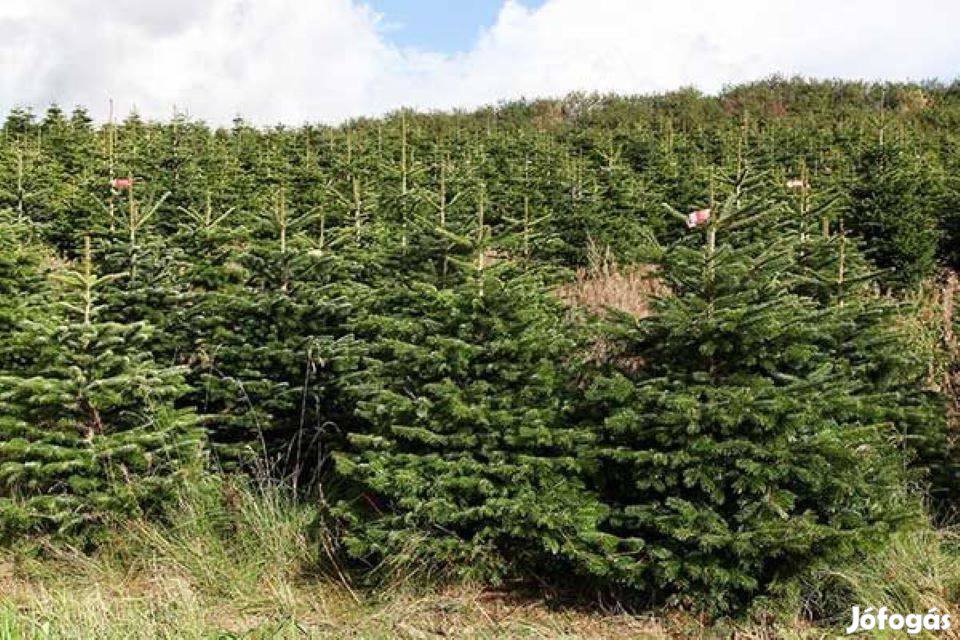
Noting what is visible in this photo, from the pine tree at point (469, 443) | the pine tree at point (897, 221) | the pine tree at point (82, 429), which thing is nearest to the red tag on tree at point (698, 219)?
the pine tree at point (469, 443)

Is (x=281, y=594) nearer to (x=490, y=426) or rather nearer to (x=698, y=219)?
(x=490, y=426)

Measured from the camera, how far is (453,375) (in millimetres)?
4258

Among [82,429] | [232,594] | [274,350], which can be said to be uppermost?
[274,350]

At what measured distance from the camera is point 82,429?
14.6 ft

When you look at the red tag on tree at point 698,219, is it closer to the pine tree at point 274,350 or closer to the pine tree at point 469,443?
the pine tree at point 469,443

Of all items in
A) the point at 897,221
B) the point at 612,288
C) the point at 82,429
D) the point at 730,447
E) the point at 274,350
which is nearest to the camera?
the point at 730,447

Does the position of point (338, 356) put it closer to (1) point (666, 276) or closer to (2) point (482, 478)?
(2) point (482, 478)

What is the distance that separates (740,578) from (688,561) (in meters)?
0.23

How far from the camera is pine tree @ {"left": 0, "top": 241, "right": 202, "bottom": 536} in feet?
13.9

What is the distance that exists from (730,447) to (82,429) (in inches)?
131

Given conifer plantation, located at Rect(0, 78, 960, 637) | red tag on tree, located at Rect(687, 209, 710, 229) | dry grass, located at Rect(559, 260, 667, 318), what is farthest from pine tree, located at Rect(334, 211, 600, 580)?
dry grass, located at Rect(559, 260, 667, 318)

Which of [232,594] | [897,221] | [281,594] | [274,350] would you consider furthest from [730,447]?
[897,221]

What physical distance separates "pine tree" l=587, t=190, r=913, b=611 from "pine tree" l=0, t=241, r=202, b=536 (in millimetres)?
2392

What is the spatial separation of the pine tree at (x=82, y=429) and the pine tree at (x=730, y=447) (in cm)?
239
